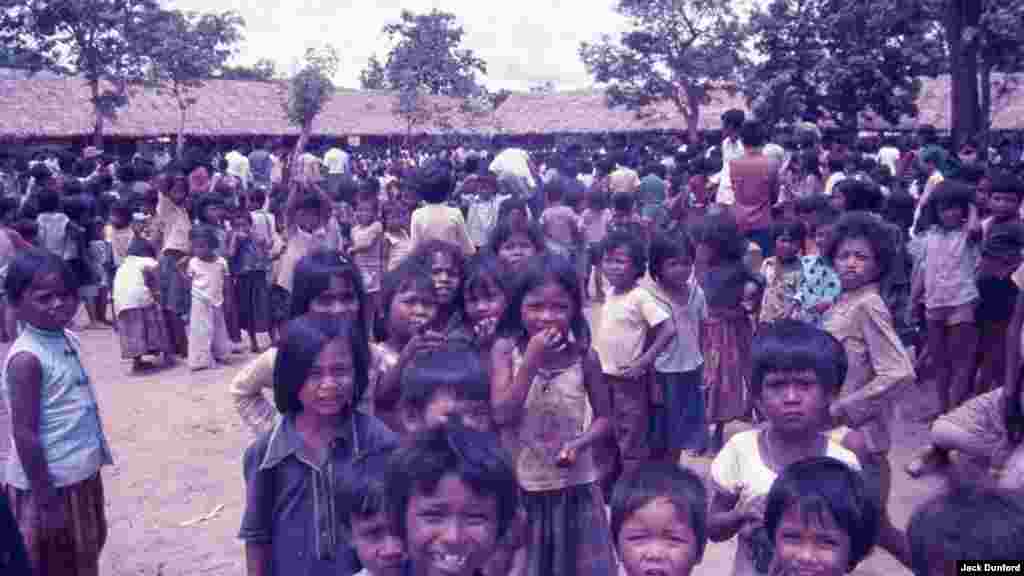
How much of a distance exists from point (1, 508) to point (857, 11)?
17.6m

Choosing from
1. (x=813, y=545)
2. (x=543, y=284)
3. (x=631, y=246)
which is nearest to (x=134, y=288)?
(x=631, y=246)

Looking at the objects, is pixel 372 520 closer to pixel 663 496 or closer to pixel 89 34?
pixel 663 496

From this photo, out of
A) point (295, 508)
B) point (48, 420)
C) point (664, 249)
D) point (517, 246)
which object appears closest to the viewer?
point (295, 508)

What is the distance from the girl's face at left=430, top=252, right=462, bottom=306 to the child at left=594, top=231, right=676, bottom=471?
87cm

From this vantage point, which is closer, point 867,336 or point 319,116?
point 867,336

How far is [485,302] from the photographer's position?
340 cm

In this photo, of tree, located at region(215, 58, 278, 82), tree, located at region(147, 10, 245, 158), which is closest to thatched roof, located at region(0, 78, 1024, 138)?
tree, located at region(147, 10, 245, 158)

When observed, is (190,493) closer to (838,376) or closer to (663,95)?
(838,376)

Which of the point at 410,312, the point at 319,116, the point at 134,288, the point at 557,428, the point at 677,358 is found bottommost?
the point at 134,288

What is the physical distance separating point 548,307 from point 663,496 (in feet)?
3.43

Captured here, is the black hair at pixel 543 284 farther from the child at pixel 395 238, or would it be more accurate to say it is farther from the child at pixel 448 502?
the child at pixel 395 238

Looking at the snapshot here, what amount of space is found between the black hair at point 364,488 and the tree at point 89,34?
2355 cm

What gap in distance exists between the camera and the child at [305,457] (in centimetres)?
235

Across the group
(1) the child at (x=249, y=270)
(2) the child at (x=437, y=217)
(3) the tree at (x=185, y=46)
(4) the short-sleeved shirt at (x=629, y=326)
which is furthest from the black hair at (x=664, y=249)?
(3) the tree at (x=185, y=46)
